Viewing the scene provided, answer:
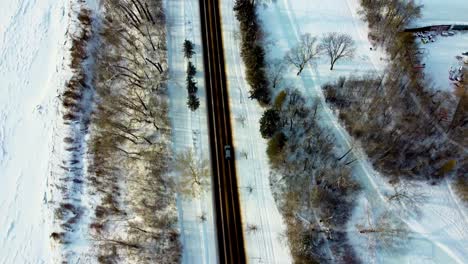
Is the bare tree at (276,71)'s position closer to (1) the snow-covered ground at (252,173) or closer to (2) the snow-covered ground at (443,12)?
(1) the snow-covered ground at (252,173)

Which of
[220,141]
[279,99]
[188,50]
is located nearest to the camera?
[220,141]

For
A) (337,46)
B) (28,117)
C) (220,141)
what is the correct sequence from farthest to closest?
(28,117) → (337,46) → (220,141)

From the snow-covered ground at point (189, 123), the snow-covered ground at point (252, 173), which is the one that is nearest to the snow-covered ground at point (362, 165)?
the snow-covered ground at point (252, 173)

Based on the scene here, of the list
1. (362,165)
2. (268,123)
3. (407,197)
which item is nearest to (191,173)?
(268,123)

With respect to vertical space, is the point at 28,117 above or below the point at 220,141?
below

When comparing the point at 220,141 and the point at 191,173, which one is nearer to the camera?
the point at 191,173

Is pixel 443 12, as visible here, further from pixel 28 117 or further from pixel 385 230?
pixel 28 117

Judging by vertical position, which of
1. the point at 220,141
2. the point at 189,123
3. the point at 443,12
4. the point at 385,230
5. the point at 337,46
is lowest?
the point at 385,230

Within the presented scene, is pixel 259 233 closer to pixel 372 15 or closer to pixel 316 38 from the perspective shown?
pixel 316 38
